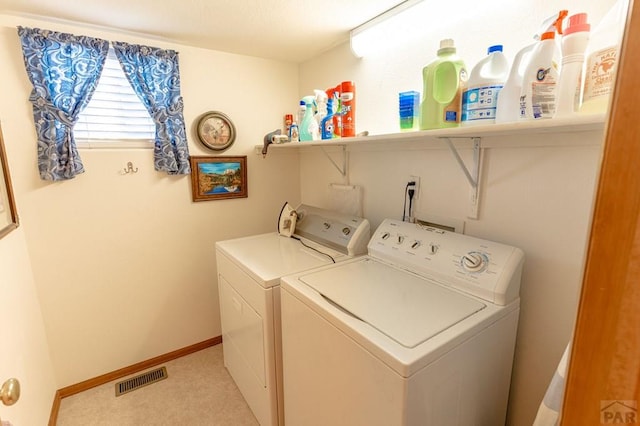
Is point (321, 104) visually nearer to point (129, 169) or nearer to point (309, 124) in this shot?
point (309, 124)

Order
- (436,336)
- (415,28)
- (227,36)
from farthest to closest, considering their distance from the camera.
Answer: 1. (227,36)
2. (415,28)
3. (436,336)

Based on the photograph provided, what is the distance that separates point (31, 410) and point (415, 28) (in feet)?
8.58

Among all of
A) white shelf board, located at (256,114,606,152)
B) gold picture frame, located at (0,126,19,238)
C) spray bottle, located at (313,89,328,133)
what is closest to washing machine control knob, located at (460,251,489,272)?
white shelf board, located at (256,114,606,152)

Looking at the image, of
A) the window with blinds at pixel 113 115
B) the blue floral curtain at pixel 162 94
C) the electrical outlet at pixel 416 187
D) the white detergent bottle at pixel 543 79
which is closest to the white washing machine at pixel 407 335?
the electrical outlet at pixel 416 187

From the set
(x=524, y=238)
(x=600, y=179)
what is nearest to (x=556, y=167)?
(x=524, y=238)

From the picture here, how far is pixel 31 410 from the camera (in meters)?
1.42

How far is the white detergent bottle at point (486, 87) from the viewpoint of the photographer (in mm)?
1058

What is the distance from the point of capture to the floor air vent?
Result: 2.03 m

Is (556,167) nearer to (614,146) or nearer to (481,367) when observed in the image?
(481,367)

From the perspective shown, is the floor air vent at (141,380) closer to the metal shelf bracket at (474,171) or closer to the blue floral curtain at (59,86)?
the blue floral curtain at (59,86)

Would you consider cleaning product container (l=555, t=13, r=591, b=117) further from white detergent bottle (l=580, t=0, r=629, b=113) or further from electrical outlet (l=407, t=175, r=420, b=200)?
electrical outlet (l=407, t=175, r=420, b=200)

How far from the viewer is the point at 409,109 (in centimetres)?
135

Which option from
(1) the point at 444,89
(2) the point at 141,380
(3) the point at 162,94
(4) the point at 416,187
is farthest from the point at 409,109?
(2) the point at 141,380

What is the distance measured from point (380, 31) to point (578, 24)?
1031mm
